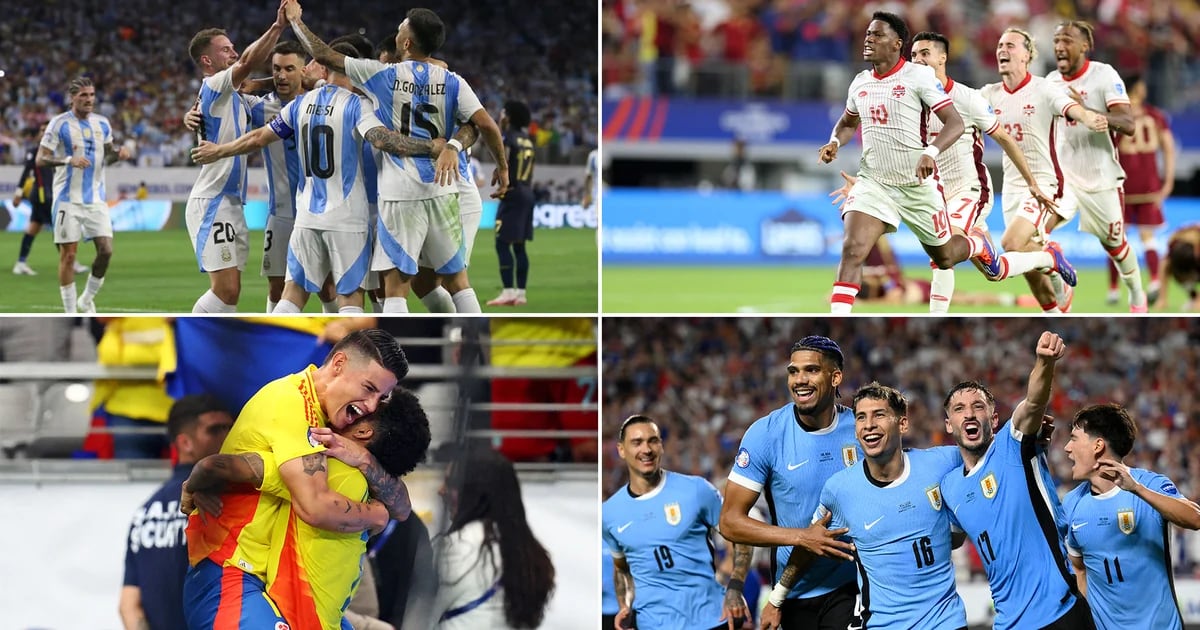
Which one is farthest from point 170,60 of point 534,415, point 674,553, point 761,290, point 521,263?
point 761,290

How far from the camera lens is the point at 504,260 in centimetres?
771

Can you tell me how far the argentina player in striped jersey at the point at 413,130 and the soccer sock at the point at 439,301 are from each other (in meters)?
0.15

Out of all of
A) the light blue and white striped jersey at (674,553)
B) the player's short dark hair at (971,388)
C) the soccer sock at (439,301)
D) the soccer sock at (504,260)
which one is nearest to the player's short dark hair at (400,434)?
the soccer sock at (439,301)

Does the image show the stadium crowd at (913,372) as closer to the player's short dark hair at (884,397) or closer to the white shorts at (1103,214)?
the white shorts at (1103,214)

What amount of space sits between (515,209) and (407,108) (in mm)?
999

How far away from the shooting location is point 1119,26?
65.1ft

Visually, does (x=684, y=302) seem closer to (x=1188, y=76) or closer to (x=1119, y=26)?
(x=1119, y=26)

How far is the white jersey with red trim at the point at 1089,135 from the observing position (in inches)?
318

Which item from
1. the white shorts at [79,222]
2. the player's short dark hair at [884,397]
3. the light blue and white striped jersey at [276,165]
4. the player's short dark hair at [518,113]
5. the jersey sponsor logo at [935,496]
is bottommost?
the jersey sponsor logo at [935,496]

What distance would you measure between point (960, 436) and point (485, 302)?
294cm

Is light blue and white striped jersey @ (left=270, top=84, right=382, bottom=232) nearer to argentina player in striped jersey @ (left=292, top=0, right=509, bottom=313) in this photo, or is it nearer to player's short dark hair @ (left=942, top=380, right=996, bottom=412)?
argentina player in striped jersey @ (left=292, top=0, right=509, bottom=313)

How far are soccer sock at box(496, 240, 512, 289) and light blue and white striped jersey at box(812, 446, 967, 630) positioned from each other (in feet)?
8.29

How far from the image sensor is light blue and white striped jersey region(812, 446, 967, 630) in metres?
6.10

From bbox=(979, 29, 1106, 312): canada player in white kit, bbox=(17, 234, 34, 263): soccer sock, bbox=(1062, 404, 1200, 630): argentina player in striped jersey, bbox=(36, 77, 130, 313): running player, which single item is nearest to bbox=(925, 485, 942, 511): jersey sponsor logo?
bbox=(1062, 404, 1200, 630): argentina player in striped jersey
